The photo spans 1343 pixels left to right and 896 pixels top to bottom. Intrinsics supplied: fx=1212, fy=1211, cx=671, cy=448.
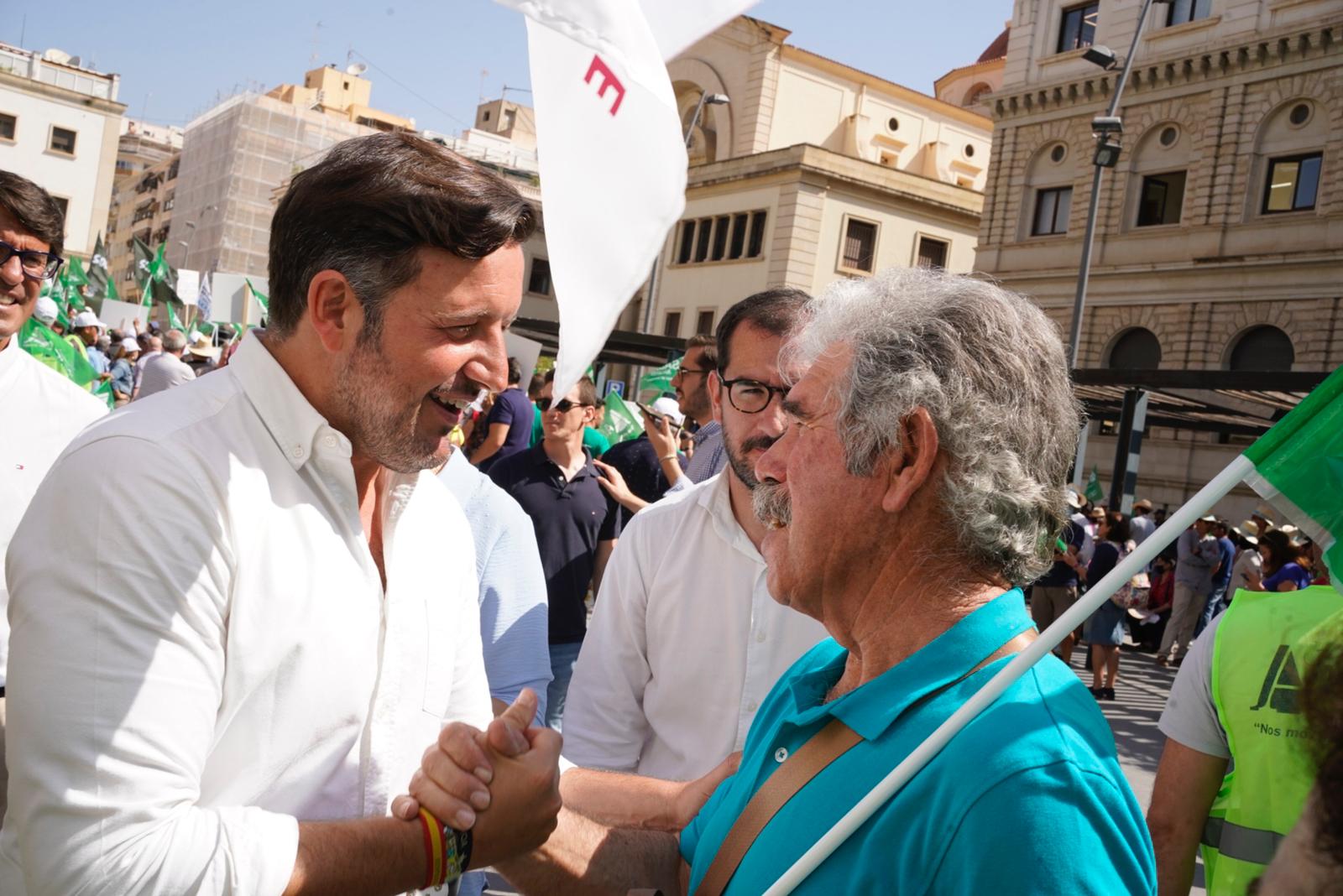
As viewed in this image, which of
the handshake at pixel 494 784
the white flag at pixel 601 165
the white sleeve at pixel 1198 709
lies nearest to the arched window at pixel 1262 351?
the white sleeve at pixel 1198 709

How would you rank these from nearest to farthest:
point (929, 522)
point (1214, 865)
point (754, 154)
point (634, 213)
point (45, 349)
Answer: point (634, 213) < point (929, 522) < point (1214, 865) < point (45, 349) < point (754, 154)

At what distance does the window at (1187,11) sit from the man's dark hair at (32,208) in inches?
1351

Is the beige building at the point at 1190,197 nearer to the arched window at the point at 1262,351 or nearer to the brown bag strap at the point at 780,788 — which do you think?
the arched window at the point at 1262,351

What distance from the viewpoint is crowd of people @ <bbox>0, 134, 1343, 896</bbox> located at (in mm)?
1535

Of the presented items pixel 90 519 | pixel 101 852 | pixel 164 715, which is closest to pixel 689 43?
pixel 90 519

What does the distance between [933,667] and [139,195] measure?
100 metres

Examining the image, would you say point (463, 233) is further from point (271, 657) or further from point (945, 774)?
point (945, 774)

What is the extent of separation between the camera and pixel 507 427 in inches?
318

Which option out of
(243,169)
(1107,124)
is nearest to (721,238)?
(1107,124)

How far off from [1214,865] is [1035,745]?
1778 millimetres

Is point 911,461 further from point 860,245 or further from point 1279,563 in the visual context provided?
point 860,245

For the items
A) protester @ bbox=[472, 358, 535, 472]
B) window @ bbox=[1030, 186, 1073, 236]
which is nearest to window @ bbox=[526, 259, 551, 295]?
window @ bbox=[1030, 186, 1073, 236]

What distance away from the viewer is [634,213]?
150 cm

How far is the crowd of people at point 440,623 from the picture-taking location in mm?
1535
